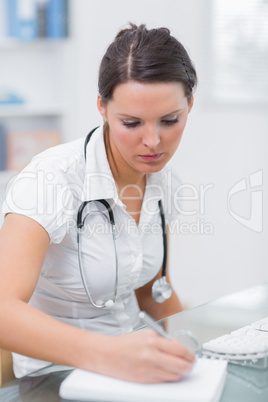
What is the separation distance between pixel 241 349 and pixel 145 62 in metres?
0.64

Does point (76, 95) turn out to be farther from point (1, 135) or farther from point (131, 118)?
point (131, 118)

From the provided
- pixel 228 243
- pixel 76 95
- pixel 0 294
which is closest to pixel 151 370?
pixel 0 294

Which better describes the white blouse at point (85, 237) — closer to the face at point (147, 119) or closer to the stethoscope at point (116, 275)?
the stethoscope at point (116, 275)

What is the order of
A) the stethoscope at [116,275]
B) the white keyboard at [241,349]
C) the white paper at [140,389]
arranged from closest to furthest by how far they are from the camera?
the white paper at [140,389] → the white keyboard at [241,349] → the stethoscope at [116,275]

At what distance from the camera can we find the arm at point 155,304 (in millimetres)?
1646

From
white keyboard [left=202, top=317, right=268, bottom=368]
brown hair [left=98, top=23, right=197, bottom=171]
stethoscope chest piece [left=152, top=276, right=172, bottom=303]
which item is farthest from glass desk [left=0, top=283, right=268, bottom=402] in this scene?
brown hair [left=98, top=23, right=197, bottom=171]

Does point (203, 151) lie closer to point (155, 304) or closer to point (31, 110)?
point (31, 110)

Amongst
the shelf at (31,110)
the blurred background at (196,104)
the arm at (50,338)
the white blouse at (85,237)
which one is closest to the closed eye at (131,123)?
Result: the white blouse at (85,237)

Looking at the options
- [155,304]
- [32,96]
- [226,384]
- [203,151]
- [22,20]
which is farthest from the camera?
[32,96]

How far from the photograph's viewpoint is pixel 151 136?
125 cm

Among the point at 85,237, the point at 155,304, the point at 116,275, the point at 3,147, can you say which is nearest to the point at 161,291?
the point at 155,304

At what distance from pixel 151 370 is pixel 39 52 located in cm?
279

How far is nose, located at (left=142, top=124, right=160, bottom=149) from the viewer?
49.3 inches

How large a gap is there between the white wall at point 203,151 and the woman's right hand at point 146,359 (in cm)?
233
